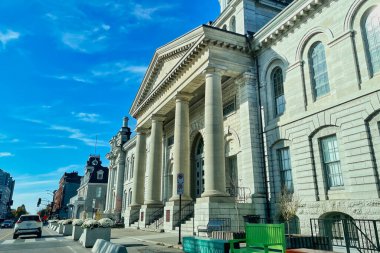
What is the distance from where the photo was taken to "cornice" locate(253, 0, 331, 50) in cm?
1709

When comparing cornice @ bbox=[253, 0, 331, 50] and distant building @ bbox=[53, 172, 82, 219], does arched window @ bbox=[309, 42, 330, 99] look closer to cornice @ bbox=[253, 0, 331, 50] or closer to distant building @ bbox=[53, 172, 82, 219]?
cornice @ bbox=[253, 0, 331, 50]

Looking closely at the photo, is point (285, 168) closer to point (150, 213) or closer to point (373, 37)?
point (373, 37)

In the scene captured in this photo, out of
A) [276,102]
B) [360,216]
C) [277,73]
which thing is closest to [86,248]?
[360,216]

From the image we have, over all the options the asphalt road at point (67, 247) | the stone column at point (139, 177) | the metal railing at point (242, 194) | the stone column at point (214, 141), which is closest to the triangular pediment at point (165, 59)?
the stone column at point (214, 141)

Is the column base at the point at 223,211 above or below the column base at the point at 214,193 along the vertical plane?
below

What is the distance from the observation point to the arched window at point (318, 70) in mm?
16250

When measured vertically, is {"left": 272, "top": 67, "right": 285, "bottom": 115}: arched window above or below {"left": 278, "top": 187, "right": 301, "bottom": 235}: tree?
above

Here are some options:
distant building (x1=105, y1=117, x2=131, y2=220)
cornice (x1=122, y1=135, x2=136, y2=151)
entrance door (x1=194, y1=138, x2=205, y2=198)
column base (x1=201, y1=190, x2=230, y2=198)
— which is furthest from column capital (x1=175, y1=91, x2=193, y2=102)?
distant building (x1=105, y1=117, x2=131, y2=220)

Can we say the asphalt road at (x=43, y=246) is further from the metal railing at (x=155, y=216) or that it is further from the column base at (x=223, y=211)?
the metal railing at (x=155, y=216)

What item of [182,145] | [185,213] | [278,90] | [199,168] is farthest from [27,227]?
[278,90]

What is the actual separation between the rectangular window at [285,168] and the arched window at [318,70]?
12.7 ft

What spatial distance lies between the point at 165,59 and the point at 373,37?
59.3 ft

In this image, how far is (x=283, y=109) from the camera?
18.9 m

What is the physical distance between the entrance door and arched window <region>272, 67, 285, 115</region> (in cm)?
1072
